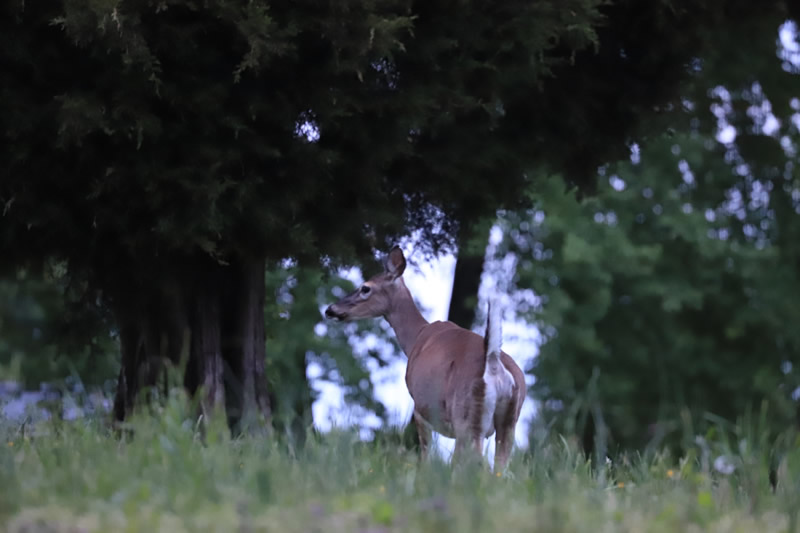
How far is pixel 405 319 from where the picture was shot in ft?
38.9

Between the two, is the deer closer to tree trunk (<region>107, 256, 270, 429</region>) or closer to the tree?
the tree

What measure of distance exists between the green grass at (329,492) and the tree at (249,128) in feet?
8.22

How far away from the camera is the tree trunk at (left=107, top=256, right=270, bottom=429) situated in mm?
11797

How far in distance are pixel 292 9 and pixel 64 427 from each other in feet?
12.5

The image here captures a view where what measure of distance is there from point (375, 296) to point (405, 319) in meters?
0.43

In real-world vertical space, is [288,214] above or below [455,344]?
above

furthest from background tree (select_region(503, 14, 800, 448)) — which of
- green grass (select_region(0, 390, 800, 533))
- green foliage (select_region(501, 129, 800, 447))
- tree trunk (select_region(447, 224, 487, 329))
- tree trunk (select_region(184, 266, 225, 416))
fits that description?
green grass (select_region(0, 390, 800, 533))

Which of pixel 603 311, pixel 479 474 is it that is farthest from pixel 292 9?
pixel 603 311

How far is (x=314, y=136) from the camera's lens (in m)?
10.5

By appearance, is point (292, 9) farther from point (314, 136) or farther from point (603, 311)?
point (603, 311)

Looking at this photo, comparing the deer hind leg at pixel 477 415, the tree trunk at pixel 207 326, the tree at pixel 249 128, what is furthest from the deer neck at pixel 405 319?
the deer hind leg at pixel 477 415

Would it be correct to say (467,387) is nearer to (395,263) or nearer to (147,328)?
(395,263)

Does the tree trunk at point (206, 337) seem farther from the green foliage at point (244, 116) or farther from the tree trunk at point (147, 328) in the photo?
the green foliage at point (244, 116)

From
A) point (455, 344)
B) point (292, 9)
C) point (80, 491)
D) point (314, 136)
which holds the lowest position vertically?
point (80, 491)
